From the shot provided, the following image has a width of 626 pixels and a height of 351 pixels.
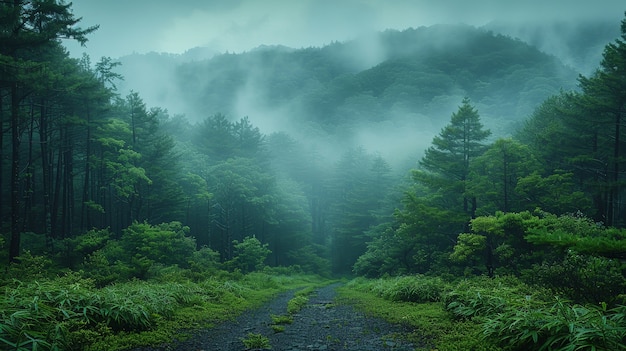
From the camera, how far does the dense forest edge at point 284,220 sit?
7766 mm

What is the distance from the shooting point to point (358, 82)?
387 feet

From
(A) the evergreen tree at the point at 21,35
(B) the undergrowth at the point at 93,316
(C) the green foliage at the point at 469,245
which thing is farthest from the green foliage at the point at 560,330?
(A) the evergreen tree at the point at 21,35

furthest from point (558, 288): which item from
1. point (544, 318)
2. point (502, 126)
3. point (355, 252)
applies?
point (502, 126)

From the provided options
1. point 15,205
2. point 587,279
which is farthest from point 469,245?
point 15,205

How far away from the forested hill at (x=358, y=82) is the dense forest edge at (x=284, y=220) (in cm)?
4738

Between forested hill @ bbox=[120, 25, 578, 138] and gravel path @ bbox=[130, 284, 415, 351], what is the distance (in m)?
79.7

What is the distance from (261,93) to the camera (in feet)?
420

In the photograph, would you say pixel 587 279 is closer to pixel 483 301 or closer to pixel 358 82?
pixel 483 301

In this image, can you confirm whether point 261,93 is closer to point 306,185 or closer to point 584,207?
point 306,185

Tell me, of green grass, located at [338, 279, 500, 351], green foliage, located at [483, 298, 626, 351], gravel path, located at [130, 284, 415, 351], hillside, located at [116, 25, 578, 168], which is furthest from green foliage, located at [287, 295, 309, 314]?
hillside, located at [116, 25, 578, 168]

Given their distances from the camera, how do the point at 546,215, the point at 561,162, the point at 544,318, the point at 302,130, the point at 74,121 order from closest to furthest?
the point at 544,318 → the point at 546,215 → the point at 74,121 → the point at 561,162 → the point at 302,130

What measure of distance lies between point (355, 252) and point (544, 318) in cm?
4070

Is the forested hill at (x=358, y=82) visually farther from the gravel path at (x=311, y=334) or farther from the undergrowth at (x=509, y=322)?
the gravel path at (x=311, y=334)

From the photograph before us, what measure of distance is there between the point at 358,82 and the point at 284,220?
84.8 meters
